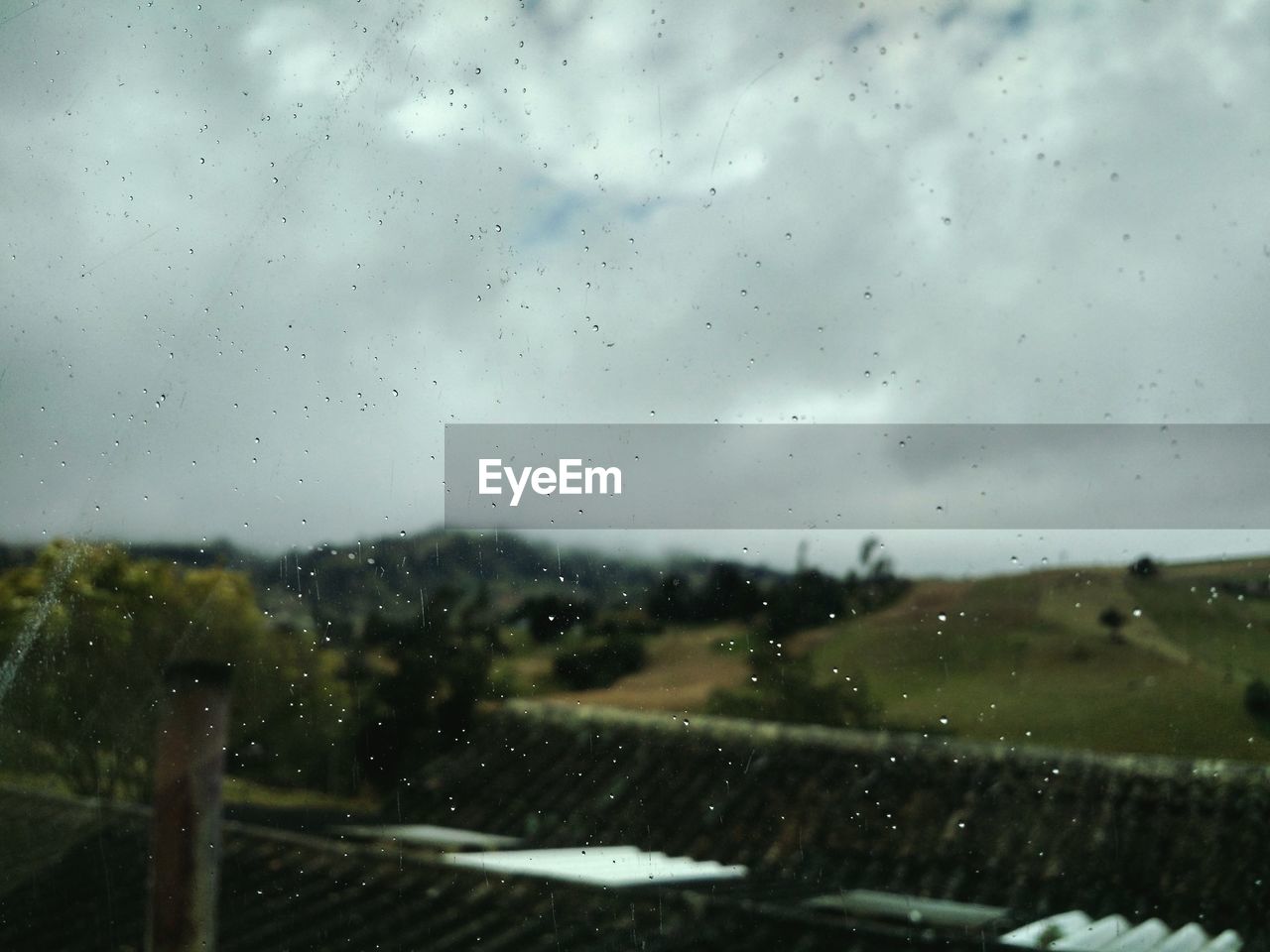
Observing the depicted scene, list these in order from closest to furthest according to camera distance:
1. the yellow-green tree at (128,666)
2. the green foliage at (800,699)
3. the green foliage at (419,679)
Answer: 1. the green foliage at (800,699)
2. the green foliage at (419,679)
3. the yellow-green tree at (128,666)

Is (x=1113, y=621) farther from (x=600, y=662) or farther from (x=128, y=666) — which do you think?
(x=128, y=666)

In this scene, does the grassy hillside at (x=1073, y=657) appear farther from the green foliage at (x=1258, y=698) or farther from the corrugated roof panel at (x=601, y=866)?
the corrugated roof panel at (x=601, y=866)

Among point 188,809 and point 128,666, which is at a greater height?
point 128,666

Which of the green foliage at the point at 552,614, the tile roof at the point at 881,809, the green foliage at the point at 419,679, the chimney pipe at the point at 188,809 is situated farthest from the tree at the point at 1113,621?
the chimney pipe at the point at 188,809

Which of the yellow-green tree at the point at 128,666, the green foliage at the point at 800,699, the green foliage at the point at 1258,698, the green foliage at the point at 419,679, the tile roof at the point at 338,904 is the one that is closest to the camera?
the green foliage at the point at 1258,698

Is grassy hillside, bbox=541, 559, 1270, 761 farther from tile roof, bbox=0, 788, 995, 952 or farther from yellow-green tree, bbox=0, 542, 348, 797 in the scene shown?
yellow-green tree, bbox=0, 542, 348, 797

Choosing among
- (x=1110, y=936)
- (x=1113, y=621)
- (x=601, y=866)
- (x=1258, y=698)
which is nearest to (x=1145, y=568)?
(x=1113, y=621)

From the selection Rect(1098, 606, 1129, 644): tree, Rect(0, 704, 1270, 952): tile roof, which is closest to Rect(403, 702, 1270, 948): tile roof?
Rect(0, 704, 1270, 952): tile roof
